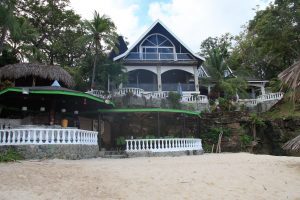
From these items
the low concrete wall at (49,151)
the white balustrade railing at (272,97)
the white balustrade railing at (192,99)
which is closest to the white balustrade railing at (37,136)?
the low concrete wall at (49,151)

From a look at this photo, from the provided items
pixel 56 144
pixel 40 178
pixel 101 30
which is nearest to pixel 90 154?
pixel 56 144

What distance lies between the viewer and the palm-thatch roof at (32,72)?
20.1m

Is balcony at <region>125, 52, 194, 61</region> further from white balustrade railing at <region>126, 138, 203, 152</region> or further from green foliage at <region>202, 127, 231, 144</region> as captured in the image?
white balustrade railing at <region>126, 138, 203, 152</region>

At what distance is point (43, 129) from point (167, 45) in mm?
18092

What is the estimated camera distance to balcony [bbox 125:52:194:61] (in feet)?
92.7

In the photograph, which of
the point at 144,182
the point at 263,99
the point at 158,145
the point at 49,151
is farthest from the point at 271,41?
the point at 144,182

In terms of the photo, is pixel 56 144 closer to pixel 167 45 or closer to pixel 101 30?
pixel 101 30

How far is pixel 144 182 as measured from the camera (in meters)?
9.47

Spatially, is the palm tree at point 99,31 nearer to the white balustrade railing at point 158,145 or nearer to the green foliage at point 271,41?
the white balustrade railing at point 158,145

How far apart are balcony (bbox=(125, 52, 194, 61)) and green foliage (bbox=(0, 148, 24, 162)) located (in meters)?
16.2

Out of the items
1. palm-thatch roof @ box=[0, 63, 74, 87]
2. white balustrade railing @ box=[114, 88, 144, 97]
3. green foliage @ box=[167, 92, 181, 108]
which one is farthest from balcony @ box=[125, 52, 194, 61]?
palm-thatch roof @ box=[0, 63, 74, 87]

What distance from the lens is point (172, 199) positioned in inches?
315

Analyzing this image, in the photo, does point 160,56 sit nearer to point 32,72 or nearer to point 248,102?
point 248,102

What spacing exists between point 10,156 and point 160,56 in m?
18.2
